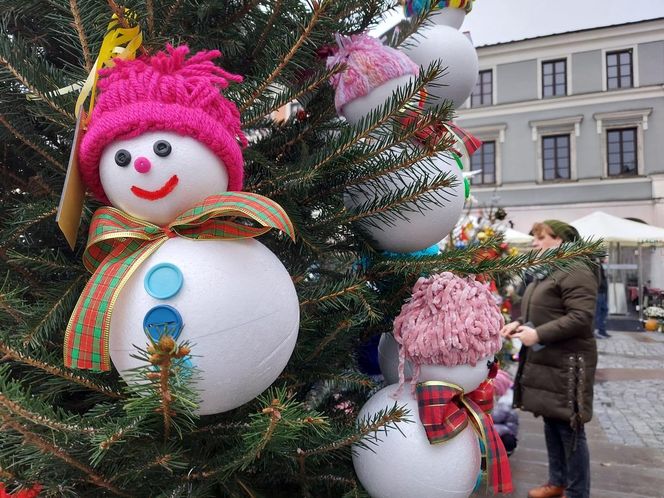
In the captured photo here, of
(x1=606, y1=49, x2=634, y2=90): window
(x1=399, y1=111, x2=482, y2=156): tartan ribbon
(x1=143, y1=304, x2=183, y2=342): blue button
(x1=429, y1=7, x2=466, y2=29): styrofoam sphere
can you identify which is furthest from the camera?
(x1=606, y1=49, x2=634, y2=90): window

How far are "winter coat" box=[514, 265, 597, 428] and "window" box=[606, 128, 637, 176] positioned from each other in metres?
14.9

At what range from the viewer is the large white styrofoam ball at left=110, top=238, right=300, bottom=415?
0.76 meters

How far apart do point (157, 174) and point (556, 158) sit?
17.3 meters

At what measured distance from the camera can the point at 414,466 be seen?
3.62 feet

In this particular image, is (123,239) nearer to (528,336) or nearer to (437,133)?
(437,133)

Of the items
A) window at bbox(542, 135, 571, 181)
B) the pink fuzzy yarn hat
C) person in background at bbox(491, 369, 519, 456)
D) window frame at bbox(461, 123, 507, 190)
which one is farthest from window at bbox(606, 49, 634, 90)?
the pink fuzzy yarn hat

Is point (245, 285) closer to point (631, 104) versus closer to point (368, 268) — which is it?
point (368, 268)

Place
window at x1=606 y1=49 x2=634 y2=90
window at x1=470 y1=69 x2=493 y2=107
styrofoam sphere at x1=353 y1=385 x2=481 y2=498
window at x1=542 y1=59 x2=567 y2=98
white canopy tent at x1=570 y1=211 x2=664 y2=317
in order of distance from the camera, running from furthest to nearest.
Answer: window at x1=470 y1=69 x2=493 y2=107 → window at x1=542 y1=59 x2=567 y2=98 → window at x1=606 y1=49 x2=634 y2=90 → white canopy tent at x1=570 y1=211 x2=664 y2=317 → styrofoam sphere at x1=353 y1=385 x2=481 y2=498

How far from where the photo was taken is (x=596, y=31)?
15258 millimetres

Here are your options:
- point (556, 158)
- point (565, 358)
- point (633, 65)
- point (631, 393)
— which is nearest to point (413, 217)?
point (565, 358)

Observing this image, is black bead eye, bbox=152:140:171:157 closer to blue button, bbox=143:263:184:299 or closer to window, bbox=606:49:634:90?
blue button, bbox=143:263:184:299

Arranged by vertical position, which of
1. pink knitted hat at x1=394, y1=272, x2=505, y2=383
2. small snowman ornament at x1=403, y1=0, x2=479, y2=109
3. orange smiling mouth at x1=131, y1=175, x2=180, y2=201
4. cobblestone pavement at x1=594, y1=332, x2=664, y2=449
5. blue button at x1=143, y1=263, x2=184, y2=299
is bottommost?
cobblestone pavement at x1=594, y1=332, x2=664, y2=449

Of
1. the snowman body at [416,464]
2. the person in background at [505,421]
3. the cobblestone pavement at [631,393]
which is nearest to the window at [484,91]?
the cobblestone pavement at [631,393]

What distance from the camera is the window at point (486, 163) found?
16.7 meters
